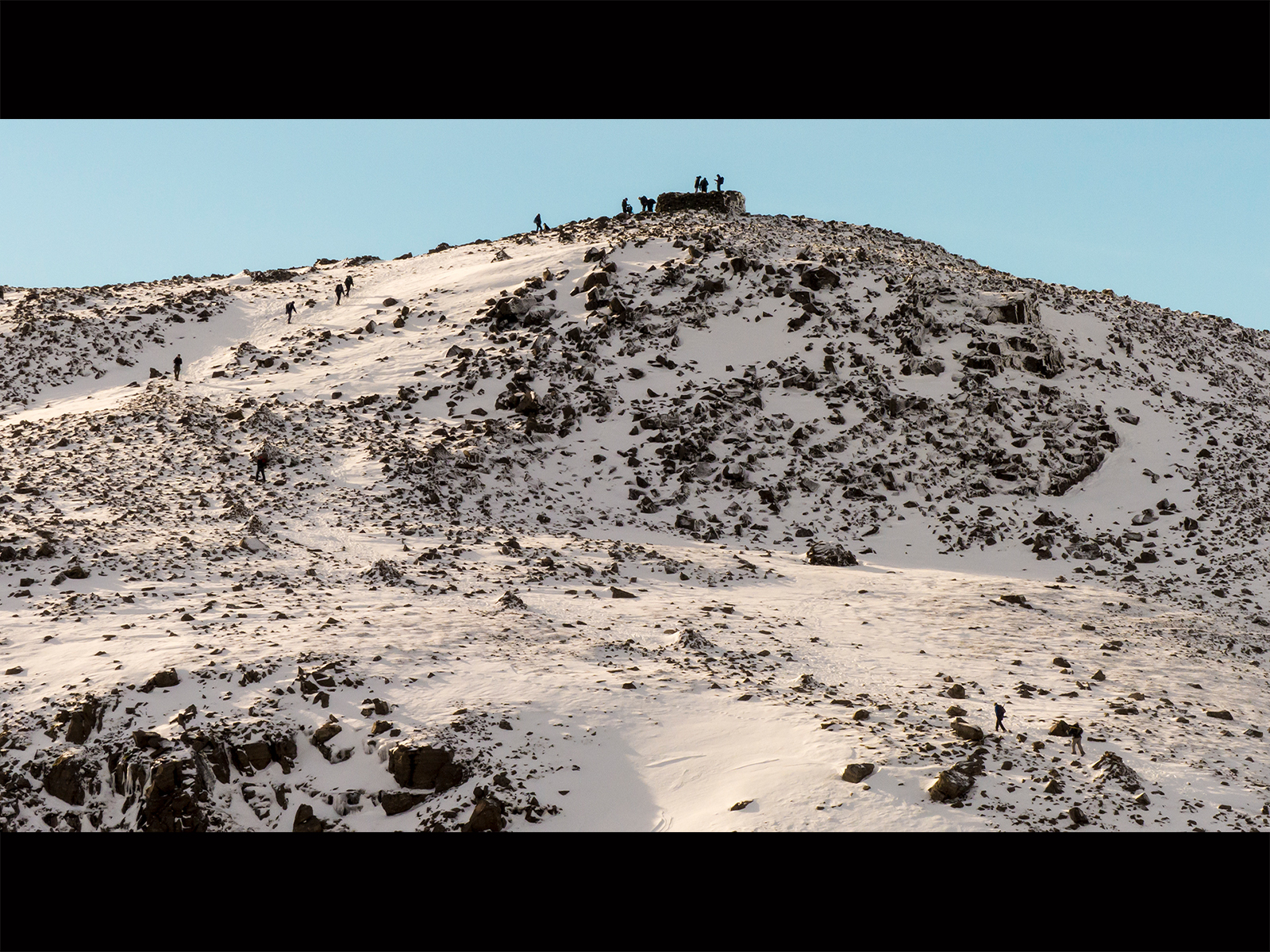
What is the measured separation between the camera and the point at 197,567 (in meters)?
23.4

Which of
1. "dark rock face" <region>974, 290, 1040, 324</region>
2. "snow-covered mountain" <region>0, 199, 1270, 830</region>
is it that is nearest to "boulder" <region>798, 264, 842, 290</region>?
"snow-covered mountain" <region>0, 199, 1270, 830</region>

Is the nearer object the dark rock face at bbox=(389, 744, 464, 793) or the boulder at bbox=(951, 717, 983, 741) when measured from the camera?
the dark rock face at bbox=(389, 744, 464, 793)

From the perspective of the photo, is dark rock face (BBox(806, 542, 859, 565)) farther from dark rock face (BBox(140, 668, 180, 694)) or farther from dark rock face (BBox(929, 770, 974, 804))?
dark rock face (BBox(140, 668, 180, 694))

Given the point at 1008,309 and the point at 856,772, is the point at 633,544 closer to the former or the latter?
the point at 856,772

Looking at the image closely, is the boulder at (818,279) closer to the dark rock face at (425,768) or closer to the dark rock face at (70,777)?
the dark rock face at (425,768)

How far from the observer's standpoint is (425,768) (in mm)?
15266

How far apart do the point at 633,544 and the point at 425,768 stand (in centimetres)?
1428

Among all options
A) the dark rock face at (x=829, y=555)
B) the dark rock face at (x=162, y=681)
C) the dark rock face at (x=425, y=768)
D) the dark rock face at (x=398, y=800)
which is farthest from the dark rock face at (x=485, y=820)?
the dark rock face at (x=829, y=555)

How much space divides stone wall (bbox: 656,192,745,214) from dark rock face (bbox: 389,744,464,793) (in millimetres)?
46979

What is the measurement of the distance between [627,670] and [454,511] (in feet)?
41.8

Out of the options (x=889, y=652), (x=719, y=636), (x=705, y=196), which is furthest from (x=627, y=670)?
(x=705, y=196)

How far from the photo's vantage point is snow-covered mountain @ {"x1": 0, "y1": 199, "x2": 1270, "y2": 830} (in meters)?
15.3
